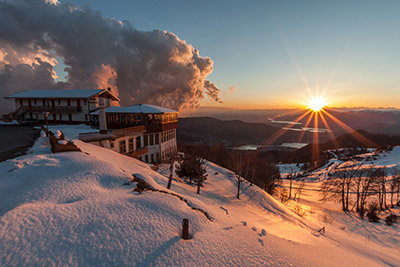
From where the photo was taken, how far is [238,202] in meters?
21.4

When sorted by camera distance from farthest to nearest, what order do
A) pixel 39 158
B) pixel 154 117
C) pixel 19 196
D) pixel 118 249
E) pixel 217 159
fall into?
→ pixel 217 159 < pixel 154 117 < pixel 39 158 < pixel 19 196 < pixel 118 249

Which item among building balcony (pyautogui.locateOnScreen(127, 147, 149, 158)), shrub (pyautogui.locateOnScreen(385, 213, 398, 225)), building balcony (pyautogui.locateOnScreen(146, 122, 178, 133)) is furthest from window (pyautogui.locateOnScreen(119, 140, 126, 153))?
shrub (pyautogui.locateOnScreen(385, 213, 398, 225))

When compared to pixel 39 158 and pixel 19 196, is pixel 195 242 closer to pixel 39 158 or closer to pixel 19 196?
pixel 19 196

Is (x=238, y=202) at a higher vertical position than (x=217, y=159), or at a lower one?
higher

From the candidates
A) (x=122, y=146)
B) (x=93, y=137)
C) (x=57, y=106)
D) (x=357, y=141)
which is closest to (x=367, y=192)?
(x=122, y=146)

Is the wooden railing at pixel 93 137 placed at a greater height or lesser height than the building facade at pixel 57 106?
lesser

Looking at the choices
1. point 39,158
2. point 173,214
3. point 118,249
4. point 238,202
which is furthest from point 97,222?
point 238,202

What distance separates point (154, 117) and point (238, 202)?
2072 centimetres

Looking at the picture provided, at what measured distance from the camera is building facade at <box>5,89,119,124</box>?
38156mm

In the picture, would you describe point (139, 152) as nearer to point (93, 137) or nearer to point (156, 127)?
point (156, 127)

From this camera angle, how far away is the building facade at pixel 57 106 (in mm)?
38156

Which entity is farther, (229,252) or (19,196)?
(19,196)

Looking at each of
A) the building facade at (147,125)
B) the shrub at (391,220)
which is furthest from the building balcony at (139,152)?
the shrub at (391,220)

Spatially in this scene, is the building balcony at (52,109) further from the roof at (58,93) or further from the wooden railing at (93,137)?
the wooden railing at (93,137)
